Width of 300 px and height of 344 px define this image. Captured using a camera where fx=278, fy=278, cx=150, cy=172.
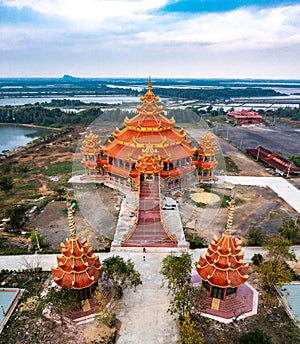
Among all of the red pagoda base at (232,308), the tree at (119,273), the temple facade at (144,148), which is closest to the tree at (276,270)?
the red pagoda base at (232,308)

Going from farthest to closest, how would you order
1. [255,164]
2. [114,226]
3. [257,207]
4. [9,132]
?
[9,132] → [255,164] → [257,207] → [114,226]

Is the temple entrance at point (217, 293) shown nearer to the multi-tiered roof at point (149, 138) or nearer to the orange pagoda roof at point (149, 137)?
the multi-tiered roof at point (149, 138)

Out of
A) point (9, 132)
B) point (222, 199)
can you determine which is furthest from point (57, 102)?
point (222, 199)

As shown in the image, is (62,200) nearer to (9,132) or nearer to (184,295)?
(184,295)

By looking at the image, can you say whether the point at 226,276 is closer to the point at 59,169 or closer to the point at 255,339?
the point at 255,339

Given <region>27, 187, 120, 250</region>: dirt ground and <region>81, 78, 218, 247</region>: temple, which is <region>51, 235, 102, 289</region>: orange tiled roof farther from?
<region>81, 78, 218, 247</region>: temple

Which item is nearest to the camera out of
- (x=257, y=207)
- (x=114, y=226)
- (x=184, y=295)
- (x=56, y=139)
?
(x=184, y=295)

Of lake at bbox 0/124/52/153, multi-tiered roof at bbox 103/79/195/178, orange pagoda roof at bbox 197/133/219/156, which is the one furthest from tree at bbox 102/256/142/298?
lake at bbox 0/124/52/153
